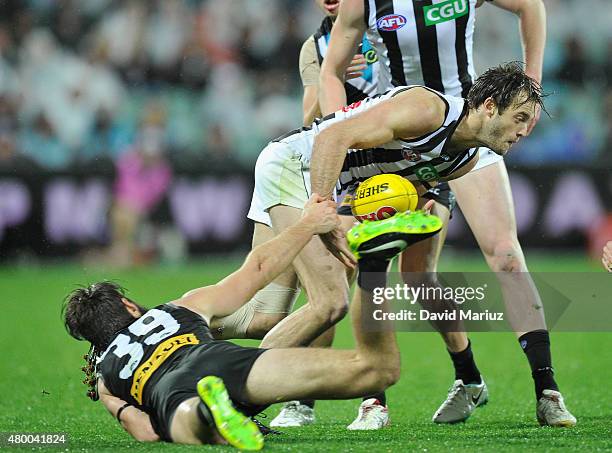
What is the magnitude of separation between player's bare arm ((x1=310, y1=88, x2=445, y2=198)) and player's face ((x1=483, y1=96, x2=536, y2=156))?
1.03 ft

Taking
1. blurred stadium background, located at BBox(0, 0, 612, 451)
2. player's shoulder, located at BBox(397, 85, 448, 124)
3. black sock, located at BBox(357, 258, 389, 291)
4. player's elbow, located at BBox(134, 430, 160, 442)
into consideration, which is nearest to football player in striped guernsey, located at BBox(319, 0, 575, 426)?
player's shoulder, located at BBox(397, 85, 448, 124)

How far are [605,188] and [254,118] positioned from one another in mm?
5098

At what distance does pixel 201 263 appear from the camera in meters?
14.7

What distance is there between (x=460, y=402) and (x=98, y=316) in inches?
81.6

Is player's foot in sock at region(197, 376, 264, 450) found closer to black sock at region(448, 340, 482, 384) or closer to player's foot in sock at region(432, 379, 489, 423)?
player's foot in sock at region(432, 379, 489, 423)

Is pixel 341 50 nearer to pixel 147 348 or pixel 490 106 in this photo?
pixel 490 106

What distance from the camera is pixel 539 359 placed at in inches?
208

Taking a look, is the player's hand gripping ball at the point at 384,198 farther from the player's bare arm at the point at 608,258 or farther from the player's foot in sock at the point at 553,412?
the player's foot in sock at the point at 553,412

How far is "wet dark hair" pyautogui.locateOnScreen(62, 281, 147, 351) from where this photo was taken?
184 inches

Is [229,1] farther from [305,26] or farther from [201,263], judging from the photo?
[201,263]

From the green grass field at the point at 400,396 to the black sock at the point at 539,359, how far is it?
8.2 inches

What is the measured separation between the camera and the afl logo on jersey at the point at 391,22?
18.8 ft

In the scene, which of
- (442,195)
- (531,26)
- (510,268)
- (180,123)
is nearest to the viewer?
(510,268)

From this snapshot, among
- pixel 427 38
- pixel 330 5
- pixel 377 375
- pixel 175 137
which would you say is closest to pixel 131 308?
pixel 377 375
